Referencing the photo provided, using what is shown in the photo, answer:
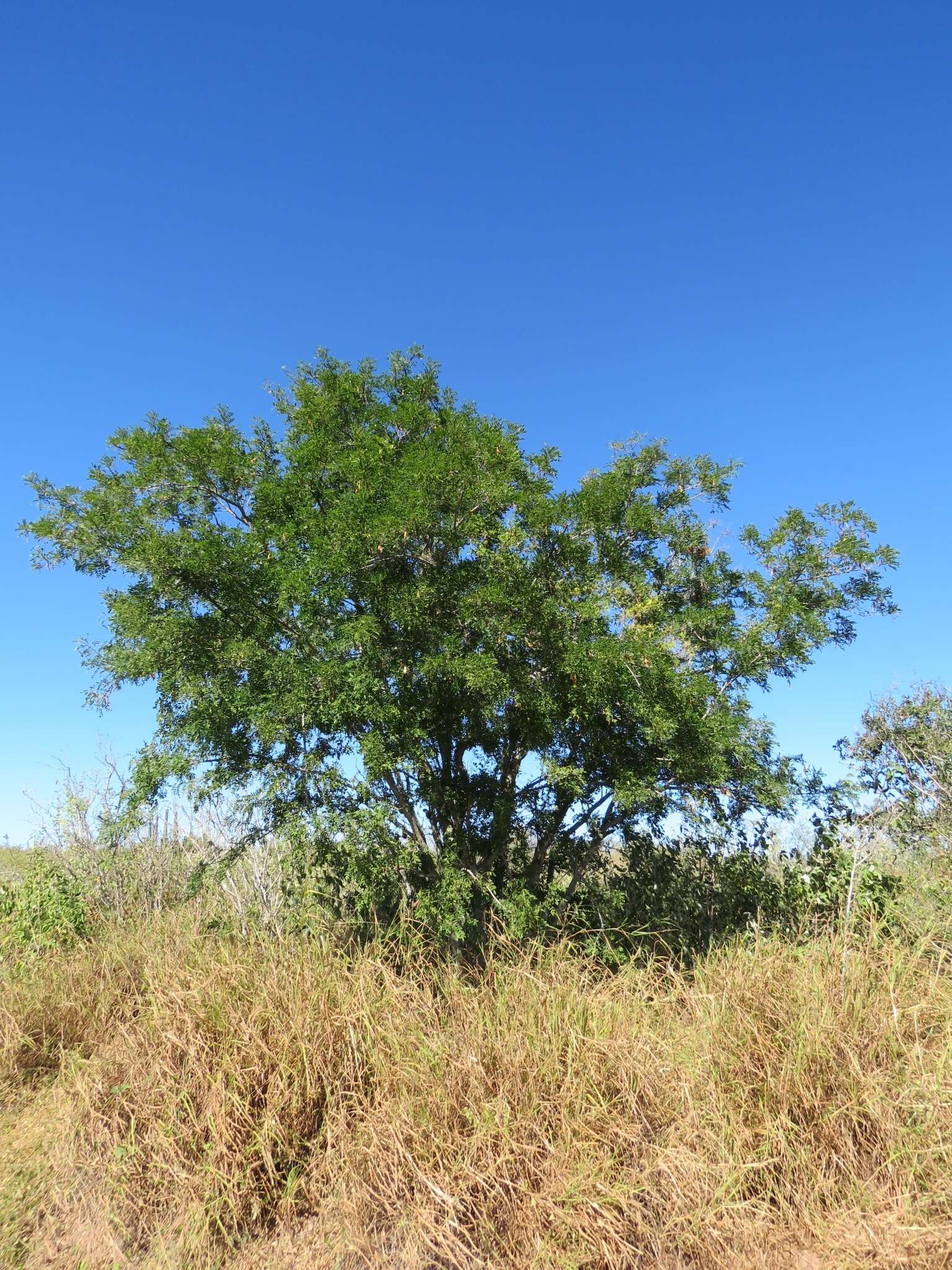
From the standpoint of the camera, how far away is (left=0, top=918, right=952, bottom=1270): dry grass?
3643 mm

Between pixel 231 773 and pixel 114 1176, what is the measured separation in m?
4.92

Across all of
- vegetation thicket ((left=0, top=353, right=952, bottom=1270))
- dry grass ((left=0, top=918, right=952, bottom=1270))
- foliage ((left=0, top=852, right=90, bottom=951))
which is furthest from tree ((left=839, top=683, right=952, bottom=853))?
foliage ((left=0, top=852, right=90, bottom=951))

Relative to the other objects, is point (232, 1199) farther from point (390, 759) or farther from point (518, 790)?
point (518, 790)

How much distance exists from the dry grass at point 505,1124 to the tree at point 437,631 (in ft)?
10.6

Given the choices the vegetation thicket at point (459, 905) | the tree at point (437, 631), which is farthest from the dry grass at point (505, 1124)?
the tree at point (437, 631)

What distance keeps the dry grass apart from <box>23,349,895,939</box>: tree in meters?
3.24

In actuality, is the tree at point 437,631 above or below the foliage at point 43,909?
above

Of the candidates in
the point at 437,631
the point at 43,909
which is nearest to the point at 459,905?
the point at 437,631

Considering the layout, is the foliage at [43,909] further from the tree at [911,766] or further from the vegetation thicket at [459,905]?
the tree at [911,766]

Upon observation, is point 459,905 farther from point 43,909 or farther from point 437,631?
point 43,909

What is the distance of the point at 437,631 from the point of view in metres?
8.60

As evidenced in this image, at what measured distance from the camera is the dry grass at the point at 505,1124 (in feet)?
12.0

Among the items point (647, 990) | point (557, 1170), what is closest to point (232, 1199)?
point (557, 1170)

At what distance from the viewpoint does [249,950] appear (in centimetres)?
587
